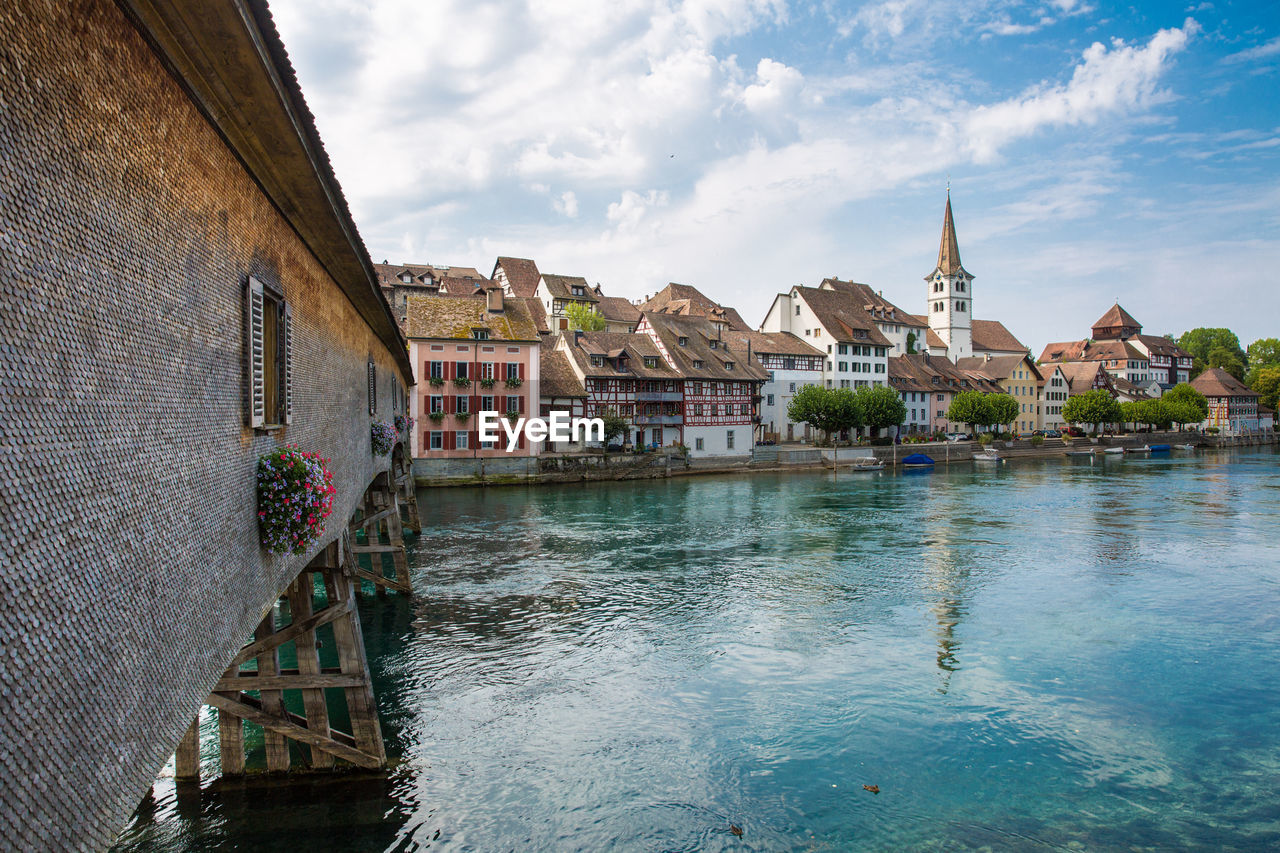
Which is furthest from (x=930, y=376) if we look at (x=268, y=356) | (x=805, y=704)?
(x=268, y=356)

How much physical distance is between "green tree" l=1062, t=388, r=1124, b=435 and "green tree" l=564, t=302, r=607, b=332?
5424cm

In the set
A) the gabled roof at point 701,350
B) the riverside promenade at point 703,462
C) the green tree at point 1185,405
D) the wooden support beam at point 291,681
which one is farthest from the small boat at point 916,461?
the wooden support beam at point 291,681

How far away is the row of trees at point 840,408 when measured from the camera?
65.0 m

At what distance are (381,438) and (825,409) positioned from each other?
5168 centimetres

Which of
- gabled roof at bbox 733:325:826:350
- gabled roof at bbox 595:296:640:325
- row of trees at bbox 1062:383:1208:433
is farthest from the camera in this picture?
row of trees at bbox 1062:383:1208:433

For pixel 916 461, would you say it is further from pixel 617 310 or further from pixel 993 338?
pixel 993 338

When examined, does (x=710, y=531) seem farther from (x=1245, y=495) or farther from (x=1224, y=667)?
(x=1245, y=495)

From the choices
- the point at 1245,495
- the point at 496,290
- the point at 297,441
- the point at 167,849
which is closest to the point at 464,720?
the point at 167,849

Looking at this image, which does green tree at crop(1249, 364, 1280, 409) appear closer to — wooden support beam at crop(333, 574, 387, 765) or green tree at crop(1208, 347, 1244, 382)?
green tree at crop(1208, 347, 1244, 382)

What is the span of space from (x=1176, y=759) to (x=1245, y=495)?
40.1 metres

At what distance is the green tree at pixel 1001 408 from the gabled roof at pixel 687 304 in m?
25.3

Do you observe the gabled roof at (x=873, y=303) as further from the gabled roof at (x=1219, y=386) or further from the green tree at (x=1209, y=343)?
the green tree at (x=1209, y=343)

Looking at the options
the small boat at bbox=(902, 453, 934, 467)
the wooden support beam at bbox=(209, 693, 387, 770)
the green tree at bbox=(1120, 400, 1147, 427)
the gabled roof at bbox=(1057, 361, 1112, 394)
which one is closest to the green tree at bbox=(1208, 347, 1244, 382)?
the gabled roof at bbox=(1057, 361, 1112, 394)

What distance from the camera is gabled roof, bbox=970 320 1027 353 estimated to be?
110625mm
